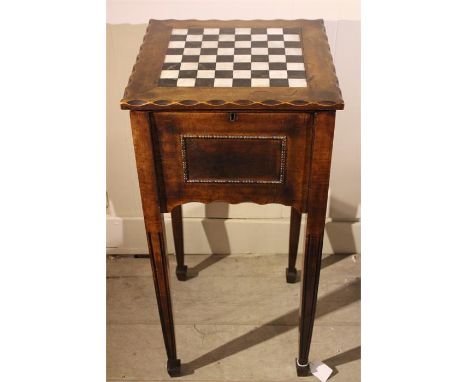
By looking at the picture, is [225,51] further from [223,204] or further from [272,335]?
[272,335]

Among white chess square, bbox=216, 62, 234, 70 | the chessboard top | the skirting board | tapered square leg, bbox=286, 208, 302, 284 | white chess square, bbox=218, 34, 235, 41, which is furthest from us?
the skirting board

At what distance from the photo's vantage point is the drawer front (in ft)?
3.64

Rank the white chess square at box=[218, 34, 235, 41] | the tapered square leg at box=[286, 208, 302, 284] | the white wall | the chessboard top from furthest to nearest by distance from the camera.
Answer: the tapered square leg at box=[286, 208, 302, 284] → the white wall → the white chess square at box=[218, 34, 235, 41] → the chessboard top

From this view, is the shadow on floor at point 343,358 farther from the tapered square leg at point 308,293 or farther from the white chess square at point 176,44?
the white chess square at point 176,44

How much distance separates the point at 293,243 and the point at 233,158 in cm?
68

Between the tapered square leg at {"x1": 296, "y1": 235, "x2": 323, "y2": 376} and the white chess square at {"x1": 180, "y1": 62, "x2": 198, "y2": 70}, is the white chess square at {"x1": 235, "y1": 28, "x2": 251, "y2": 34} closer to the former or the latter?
the white chess square at {"x1": 180, "y1": 62, "x2": 198, "y2": 70}

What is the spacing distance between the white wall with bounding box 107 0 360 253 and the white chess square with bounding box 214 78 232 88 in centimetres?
43

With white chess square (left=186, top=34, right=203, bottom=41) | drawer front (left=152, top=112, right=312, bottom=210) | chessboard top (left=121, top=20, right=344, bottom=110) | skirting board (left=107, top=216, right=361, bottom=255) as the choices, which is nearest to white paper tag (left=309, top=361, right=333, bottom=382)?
skirting board (left=107, top=216, right=361, bottom=255)

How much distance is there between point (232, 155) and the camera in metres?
1.15

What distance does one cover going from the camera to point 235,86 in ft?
3.71

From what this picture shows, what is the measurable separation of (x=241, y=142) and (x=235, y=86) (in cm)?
11

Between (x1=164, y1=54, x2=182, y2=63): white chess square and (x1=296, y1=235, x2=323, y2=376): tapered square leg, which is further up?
(x1=164, y1=54, x2=182, y2=63): white chess square

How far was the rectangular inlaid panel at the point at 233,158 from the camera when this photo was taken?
44.6 inches

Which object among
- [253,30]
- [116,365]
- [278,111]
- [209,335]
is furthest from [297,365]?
[253,30]
